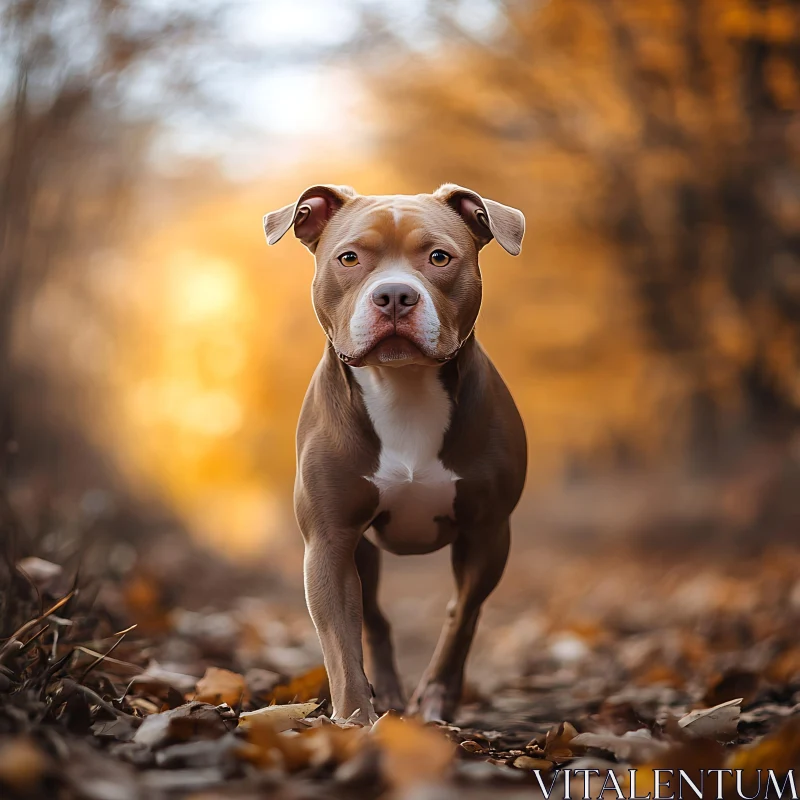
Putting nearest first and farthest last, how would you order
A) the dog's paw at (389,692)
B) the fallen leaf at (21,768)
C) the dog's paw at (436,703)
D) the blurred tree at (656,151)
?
the fallen leaf at (21,768), the dog's paw at (436,703), the dog's paw at (389,692), the blurred tree at (656,151)

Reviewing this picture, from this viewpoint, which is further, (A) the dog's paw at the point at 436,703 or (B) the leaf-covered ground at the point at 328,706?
(A) the dog's paw at the point at 436,703

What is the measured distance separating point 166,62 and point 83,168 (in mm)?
1451

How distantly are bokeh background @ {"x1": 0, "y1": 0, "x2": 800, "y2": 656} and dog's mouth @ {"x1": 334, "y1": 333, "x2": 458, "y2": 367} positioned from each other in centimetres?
247

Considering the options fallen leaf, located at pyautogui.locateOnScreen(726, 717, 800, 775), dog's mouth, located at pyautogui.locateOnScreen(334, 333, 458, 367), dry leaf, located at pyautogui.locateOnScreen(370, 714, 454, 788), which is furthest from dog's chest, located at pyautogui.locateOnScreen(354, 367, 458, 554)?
fallen leaf, located at pyautogui.locateOnScreen(726, 717, 800, 775)

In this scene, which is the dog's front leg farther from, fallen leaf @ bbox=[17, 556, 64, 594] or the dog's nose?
fallen leaf @ bbox=[17, 556, 64, 594]

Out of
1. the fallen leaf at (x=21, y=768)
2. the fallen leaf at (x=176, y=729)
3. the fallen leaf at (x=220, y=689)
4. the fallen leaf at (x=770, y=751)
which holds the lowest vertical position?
the fallen leaf at (x=21, y=768)

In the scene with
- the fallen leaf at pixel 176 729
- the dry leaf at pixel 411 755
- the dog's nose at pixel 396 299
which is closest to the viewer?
the dry leaf at pixel 411 755

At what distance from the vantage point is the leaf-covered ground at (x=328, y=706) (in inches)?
77.5

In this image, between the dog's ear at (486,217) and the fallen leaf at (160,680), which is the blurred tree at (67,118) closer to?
the fallen leaf at (160,680)

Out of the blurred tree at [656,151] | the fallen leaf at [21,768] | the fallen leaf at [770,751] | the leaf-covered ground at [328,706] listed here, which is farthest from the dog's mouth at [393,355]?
the blurred tree at [656,151]

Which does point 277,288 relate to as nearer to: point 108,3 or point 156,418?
point 156,418

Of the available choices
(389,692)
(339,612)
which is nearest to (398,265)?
(339,612)

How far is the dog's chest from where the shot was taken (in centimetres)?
308

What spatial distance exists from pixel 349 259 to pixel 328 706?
55.6 inches
